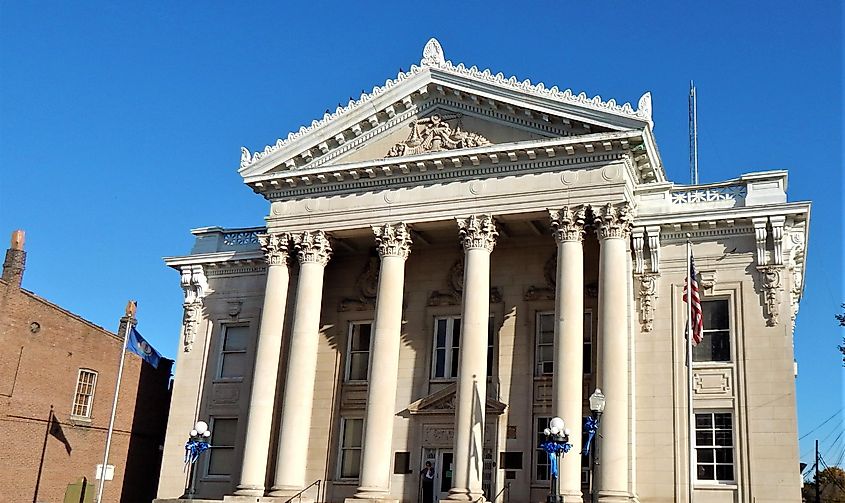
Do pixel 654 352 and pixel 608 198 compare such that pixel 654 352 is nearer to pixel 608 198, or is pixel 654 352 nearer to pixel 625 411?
pixel 625 411

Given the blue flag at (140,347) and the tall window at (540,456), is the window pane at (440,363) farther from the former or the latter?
the blue flag at (140,347)

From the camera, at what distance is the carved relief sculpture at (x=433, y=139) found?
28141mm

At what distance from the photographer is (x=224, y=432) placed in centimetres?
3269

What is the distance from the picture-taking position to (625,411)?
23953 millimetres

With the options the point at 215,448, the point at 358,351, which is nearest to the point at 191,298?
the point at 215,448

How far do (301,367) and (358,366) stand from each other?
3.36 meters

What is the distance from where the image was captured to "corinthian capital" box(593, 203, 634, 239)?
25.5 meters

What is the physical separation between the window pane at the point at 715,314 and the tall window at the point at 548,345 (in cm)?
358

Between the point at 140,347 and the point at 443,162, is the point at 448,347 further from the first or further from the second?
the point at 140,347

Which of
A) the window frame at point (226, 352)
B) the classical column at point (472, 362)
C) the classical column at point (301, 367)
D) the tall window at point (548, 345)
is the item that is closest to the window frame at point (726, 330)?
the tall window at point (548, 345)

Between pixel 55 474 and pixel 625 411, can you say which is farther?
pixel 55 474

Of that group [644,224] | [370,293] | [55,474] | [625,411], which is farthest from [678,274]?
[55,474]

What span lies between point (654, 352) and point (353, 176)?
11344 mm

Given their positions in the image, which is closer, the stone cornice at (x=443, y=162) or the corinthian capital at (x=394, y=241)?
the stone cornice at (x=443, y=162)
